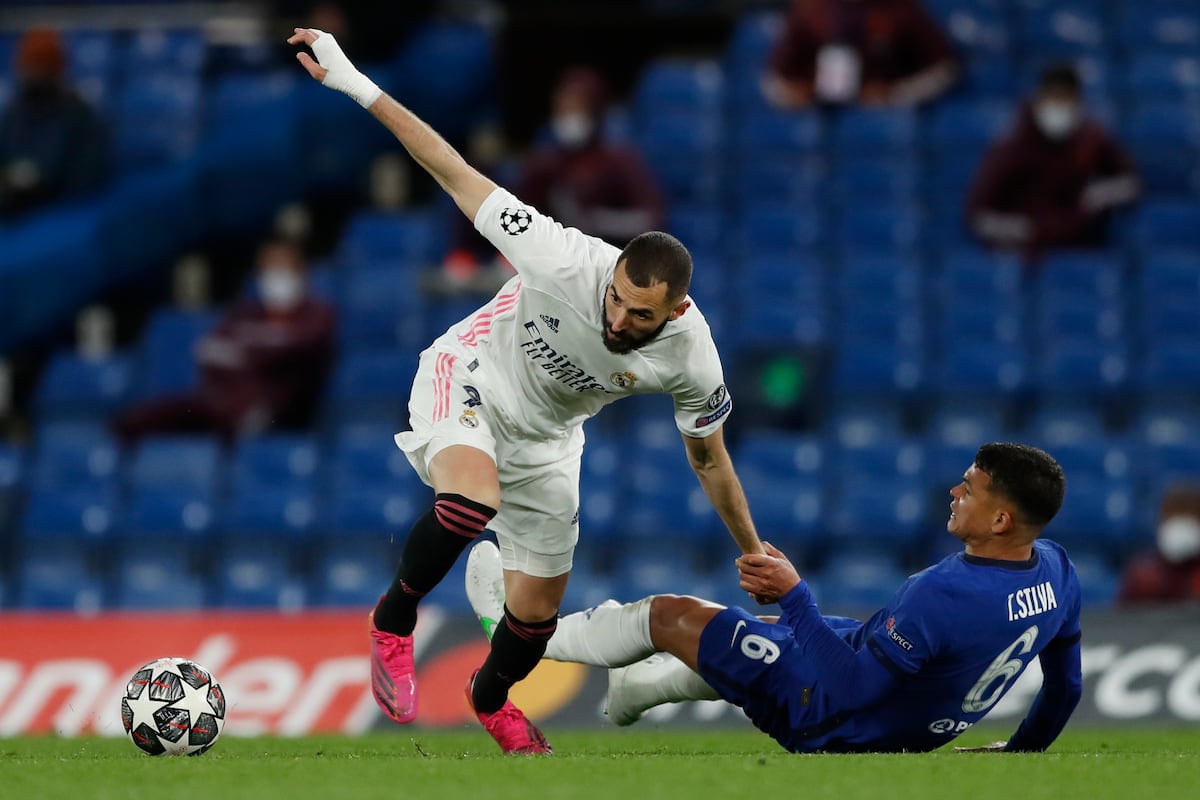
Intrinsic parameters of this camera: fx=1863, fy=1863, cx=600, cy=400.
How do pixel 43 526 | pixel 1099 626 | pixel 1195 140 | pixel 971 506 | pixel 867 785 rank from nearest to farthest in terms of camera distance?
pixel 867 785, pixel 971 506, pixel 1099 626, pixel 43 526, pixel 1195 140

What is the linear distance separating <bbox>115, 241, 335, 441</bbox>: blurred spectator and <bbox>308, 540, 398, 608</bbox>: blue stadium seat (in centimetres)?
127

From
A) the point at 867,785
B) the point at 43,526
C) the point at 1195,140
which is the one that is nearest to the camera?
the point at 867,785

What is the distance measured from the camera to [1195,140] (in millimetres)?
12969

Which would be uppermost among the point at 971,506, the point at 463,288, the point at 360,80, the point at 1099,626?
the point at 360,80

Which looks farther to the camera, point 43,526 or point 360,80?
point 43,526

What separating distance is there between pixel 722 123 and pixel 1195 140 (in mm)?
3305

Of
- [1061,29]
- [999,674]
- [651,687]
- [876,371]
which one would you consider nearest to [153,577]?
[876,371]

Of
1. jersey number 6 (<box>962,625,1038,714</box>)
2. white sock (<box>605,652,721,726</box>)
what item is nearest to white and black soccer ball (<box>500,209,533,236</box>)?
white sock (<box>605,652,721,726</box>)

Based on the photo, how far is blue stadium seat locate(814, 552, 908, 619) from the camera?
10.8 meters

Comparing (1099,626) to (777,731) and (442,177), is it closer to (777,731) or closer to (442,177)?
(777,731)

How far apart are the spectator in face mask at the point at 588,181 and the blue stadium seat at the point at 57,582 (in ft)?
12.5

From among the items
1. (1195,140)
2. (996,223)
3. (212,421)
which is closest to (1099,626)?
(996,223)

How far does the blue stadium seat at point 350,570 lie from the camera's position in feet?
37.5

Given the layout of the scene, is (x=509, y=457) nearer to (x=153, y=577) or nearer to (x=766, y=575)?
(x=766, y=575)
